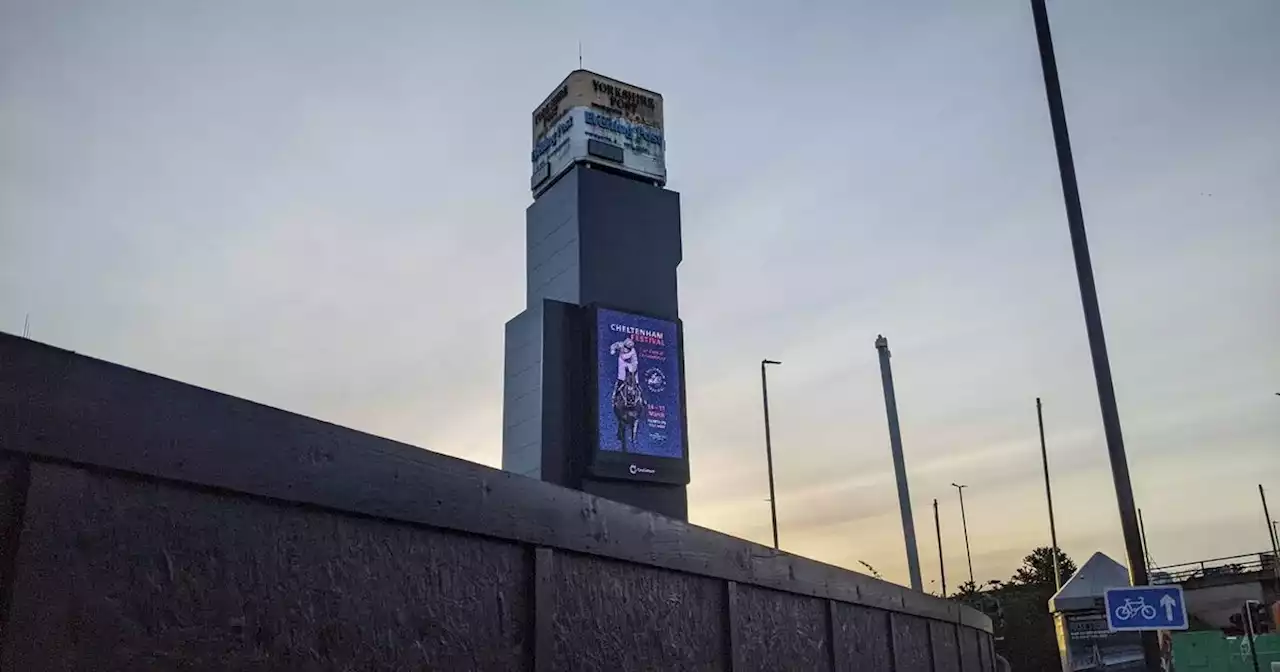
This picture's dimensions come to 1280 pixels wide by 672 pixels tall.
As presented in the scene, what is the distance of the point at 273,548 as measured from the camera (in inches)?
116

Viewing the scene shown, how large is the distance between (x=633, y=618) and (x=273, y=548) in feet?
6.84

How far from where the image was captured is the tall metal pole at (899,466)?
27.3m

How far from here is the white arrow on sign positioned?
10008mm

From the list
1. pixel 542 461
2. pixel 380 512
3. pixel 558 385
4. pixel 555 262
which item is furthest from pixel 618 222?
pixel 380 512

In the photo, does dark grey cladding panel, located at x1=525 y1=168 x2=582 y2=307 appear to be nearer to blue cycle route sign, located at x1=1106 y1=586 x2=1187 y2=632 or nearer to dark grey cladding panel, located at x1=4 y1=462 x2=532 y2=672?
blue cycle route sign, located at x1=1106 y1=586 x2=1187 y2=632

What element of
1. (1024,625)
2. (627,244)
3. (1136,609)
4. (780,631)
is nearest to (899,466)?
(627,244)

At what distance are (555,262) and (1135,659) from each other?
25005 millimetres

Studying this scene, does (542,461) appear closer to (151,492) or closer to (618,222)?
(618,222)

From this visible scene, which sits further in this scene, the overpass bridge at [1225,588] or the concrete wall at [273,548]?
the overpass bridge at [1225,588]

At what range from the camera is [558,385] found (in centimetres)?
2930

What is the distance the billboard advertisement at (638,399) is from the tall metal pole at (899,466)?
6.08 metres

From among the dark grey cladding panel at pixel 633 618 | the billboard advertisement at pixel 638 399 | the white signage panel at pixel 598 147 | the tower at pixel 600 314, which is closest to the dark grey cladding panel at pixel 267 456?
the dark grey cladding panel at pixel 633 618

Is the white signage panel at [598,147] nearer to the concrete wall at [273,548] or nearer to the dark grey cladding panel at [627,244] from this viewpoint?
the dark grey cladding panel at [627,244]

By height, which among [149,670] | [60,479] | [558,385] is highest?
[558,385]
